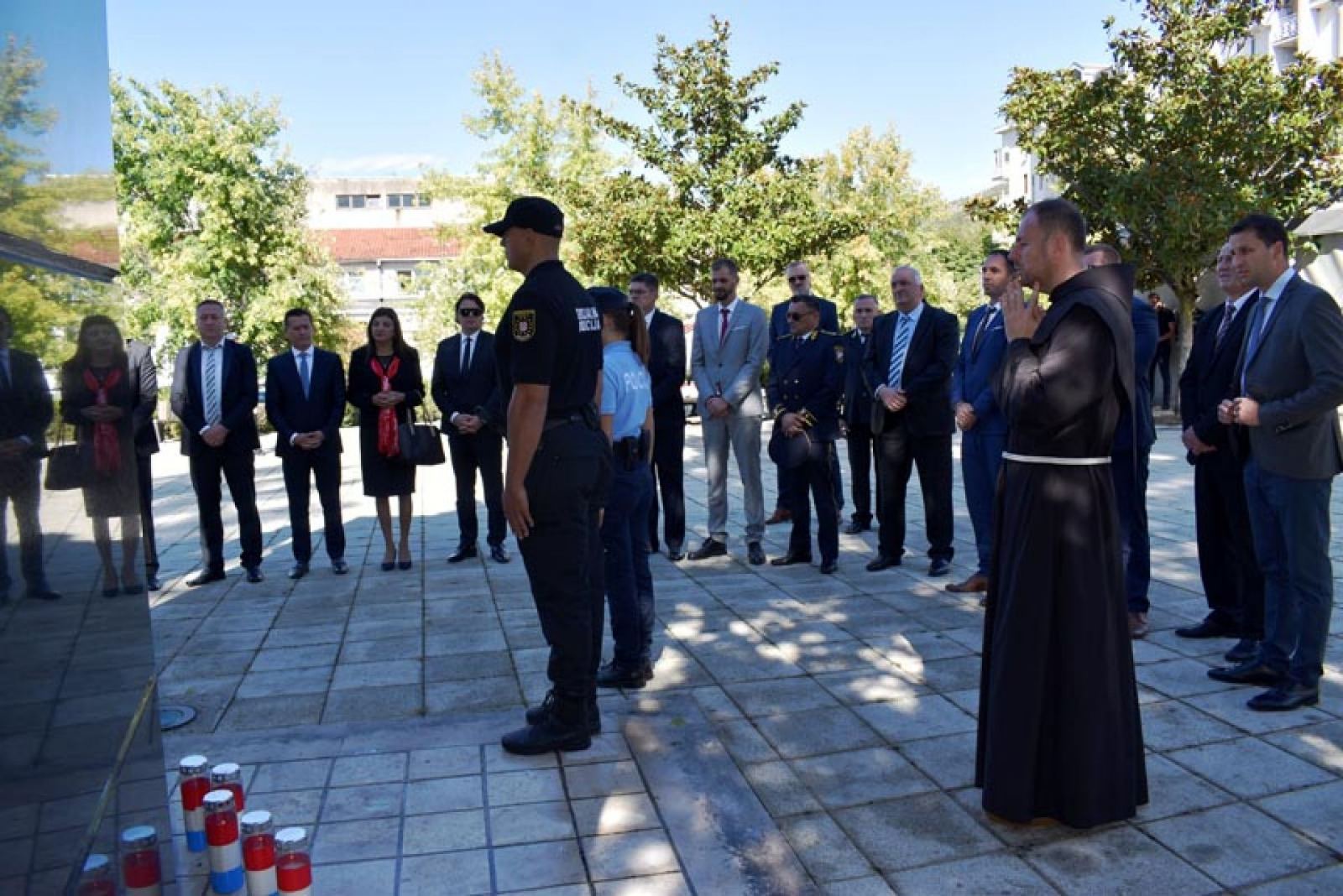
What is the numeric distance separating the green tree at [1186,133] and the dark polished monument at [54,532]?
54.0ft

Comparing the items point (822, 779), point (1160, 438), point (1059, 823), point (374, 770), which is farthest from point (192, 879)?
point (1160, 438)

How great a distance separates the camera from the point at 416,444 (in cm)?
788

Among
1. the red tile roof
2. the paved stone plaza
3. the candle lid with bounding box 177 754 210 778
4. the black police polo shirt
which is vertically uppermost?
the red tile roof

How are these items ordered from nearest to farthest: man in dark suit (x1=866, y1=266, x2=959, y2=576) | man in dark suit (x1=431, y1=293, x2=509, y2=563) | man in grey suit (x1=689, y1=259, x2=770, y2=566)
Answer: man in dark suit (x1=866, y1=266, x2=959, y2=576), man in grey suit (x1=689, y1=259, x2=770, y2=566), man in dark suit (x1=431, y1=293, x2=509, y2=563)

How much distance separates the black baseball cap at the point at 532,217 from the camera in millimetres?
3953

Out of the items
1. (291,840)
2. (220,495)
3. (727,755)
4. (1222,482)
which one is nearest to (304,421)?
(220,495)

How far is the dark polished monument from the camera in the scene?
165 cm

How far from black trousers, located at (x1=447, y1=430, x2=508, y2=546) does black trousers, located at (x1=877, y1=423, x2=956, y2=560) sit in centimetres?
285

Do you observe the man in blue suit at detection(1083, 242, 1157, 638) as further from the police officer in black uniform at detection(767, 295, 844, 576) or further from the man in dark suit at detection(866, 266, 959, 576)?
the police officer in black uniform at detection(767, 295, 844, 576)

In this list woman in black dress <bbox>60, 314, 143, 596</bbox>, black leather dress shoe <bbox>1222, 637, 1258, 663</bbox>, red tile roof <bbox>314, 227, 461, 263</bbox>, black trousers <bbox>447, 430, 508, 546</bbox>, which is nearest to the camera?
woman in black dress <bbox>60, 314, 143, 596</bbox>

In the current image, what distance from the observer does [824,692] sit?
482 centimetres

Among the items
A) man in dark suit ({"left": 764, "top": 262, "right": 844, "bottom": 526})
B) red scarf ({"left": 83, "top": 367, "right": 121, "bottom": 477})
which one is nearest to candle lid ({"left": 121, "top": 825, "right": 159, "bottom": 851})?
red scarf ({"left": 83, "top": 367, "right": 121, "bottom": 477})

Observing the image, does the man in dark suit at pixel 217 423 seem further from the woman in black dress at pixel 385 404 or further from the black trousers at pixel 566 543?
the black trousers at pixel 566 543

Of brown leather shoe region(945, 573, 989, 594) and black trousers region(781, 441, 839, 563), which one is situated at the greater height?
black trousers region(781, 441, 839, 563)
